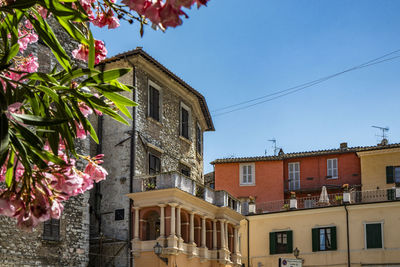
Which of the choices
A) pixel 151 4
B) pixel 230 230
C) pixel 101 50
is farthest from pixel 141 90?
pixel 151 4

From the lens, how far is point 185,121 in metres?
32.6

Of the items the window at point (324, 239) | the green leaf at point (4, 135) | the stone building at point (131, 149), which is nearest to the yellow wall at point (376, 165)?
the window at point (324, 239)

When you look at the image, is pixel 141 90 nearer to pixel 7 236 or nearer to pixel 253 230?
pixel 7 236

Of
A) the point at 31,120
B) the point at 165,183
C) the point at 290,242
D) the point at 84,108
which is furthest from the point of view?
the point at 290,242

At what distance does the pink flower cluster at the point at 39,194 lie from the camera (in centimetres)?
425

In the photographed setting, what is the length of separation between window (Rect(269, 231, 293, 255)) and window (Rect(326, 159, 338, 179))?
29.5 feet

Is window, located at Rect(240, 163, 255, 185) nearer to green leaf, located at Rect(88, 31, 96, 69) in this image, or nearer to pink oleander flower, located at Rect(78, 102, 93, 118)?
pink oleander flower, located at Rect(78, 102, 93, 118)

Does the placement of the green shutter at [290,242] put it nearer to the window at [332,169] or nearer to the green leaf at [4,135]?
the window at [332,169]

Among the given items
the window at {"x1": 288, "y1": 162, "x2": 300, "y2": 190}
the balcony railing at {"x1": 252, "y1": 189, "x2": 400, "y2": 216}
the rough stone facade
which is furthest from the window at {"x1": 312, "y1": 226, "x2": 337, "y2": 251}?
the rough stone facade

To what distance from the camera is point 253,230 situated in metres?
37.4

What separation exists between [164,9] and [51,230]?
20234 mm

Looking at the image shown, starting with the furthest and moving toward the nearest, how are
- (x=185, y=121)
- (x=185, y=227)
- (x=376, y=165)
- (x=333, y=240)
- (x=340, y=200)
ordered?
(x=376, y=165)
(x=340, y=200)
(x=333, y=240)
(x=185, y=121)
(x=185, y=227)

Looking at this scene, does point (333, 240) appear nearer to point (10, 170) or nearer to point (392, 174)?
point (392, 174)

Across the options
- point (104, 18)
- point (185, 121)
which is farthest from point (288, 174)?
point (104, 18)
